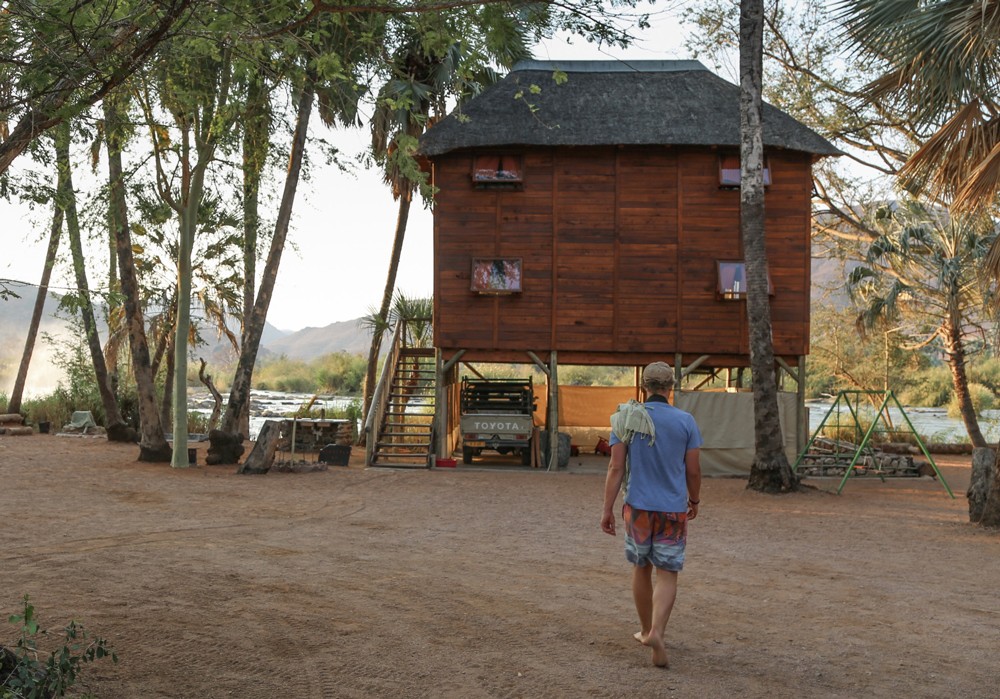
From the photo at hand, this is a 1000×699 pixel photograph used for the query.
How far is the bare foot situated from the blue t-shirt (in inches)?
30.3

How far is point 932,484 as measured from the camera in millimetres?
18734

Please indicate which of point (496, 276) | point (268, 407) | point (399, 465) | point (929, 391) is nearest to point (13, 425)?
point (399, 465)

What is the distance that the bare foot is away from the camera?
19.6 feet

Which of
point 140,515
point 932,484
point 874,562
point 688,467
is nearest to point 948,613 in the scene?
point 874,562

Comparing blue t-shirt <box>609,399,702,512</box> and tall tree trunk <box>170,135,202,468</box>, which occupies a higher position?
tall tree trunk <box>170,135,202,468</box>

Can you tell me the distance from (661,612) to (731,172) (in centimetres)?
1591

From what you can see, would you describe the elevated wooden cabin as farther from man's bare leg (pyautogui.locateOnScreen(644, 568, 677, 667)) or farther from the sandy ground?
man's bare leg (pyautogui.locateOnScreen(644, 568, 677, 667))

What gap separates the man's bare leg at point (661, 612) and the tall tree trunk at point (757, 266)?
10776 millimetres

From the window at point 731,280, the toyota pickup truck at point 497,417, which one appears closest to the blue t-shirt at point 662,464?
the toyota pickup truck at point 497,417

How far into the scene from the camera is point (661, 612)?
6.07 metres

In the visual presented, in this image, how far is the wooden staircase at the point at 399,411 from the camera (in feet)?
66.8

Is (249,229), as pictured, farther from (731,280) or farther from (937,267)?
(937,267)

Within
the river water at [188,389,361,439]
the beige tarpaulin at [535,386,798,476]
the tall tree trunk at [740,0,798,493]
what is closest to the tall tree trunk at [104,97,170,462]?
the river water at [188,389,361,439]

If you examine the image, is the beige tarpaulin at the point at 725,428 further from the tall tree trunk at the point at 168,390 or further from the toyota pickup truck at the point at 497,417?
the tall tree trunk at the point at 168,390
